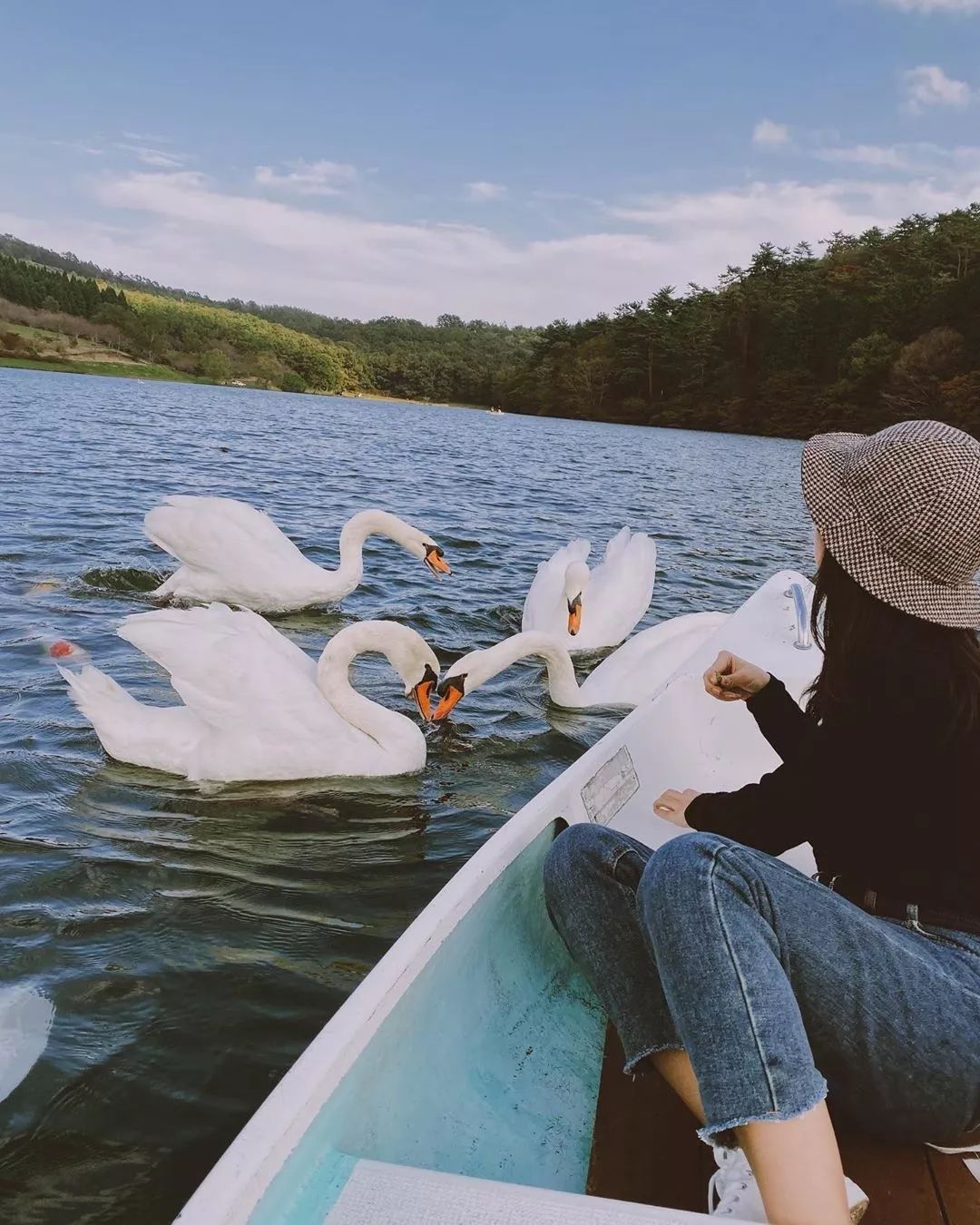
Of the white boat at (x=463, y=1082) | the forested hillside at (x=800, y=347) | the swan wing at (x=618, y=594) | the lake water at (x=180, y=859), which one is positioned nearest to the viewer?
the white boat at (x=463, y=1082)

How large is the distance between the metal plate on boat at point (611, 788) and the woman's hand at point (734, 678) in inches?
22.9

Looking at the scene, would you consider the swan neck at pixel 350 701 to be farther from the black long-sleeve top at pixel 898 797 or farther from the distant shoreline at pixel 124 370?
the distant shoreline at pixel 124 370

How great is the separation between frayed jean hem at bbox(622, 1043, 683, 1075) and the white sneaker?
186mm

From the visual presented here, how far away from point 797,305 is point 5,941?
7089cm

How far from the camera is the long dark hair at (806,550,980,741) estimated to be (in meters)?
1.81

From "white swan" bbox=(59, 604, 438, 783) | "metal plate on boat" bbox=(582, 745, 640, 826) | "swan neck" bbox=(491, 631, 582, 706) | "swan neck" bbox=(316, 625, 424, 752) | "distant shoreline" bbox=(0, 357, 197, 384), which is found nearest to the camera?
"metal plate on boat" bbox=(582, 745, 640, 826)

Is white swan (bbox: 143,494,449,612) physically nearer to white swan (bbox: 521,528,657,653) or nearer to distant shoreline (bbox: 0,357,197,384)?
white swan (bbox: 521,528,657,653)

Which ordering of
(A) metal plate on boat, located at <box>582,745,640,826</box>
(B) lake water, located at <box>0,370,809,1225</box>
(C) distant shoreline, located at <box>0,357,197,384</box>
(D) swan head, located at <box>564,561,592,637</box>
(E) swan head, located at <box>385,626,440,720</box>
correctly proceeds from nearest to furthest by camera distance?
(B) lake water, located at <box>0,370,809,1225</box> < (A) metal plate on boat, located at <box>582,745,640,826</box> < (E) swan head, located at <box>385,626,440,720</box> < (D) swan head, located at <box>564,561,592,637</box> < (C) distant shoreline, located at <box>0,357,197,384</box>

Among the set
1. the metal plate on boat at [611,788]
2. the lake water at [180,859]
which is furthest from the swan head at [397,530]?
the metal plate on boat at [611,788]

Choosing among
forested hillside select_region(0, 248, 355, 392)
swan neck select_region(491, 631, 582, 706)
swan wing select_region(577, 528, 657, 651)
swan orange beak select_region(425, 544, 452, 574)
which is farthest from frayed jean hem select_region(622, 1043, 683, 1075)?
forested hillside select_region(0, 248, 355, 392)

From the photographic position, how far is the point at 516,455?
91.3 feet

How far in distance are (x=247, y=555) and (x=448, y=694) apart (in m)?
2.72

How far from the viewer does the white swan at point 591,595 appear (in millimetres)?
7055

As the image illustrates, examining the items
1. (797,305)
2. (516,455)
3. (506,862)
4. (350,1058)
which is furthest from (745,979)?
(797,305)
